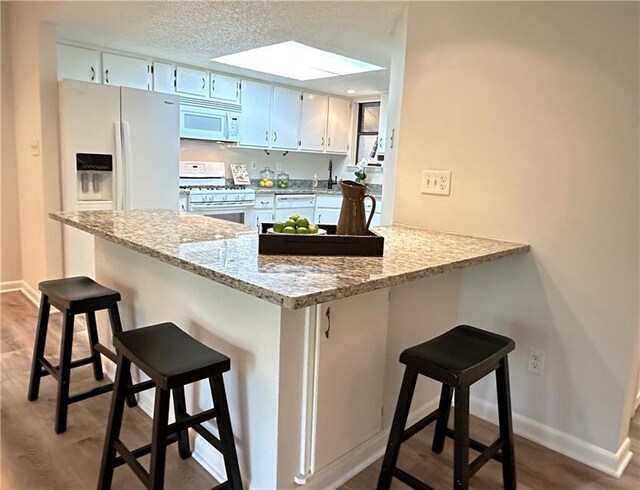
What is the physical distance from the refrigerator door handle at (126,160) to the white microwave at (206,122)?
1.18m

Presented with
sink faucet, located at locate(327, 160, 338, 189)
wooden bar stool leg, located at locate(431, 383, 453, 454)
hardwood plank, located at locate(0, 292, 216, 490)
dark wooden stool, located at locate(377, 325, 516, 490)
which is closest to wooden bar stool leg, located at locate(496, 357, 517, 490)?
dark wooden stool, located at locate(377, 325, 516, 490)

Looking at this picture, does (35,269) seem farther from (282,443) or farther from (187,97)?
(282,443)

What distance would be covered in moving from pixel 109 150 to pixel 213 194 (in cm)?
145

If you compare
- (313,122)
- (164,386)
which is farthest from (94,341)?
(313,122)

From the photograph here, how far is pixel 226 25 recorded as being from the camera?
3.23 meters

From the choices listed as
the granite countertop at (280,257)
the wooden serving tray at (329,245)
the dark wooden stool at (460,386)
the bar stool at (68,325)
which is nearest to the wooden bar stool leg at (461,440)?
the dark wooden stool at (460,386)

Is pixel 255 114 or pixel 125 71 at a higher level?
pixel 125 71

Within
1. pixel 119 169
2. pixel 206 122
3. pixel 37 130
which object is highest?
pixel 206 122

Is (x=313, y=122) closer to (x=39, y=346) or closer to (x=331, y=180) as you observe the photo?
(x=331, y=180)

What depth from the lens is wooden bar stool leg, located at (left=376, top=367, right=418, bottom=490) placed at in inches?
65.2

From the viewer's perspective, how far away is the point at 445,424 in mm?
2023

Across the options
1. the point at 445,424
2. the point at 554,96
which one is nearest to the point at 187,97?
the point at 554,96

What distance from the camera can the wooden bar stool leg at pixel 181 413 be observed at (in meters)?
1.83

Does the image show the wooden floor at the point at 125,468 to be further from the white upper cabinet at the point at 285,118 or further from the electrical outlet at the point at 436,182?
the white upper cabinet at the point at 285,118
